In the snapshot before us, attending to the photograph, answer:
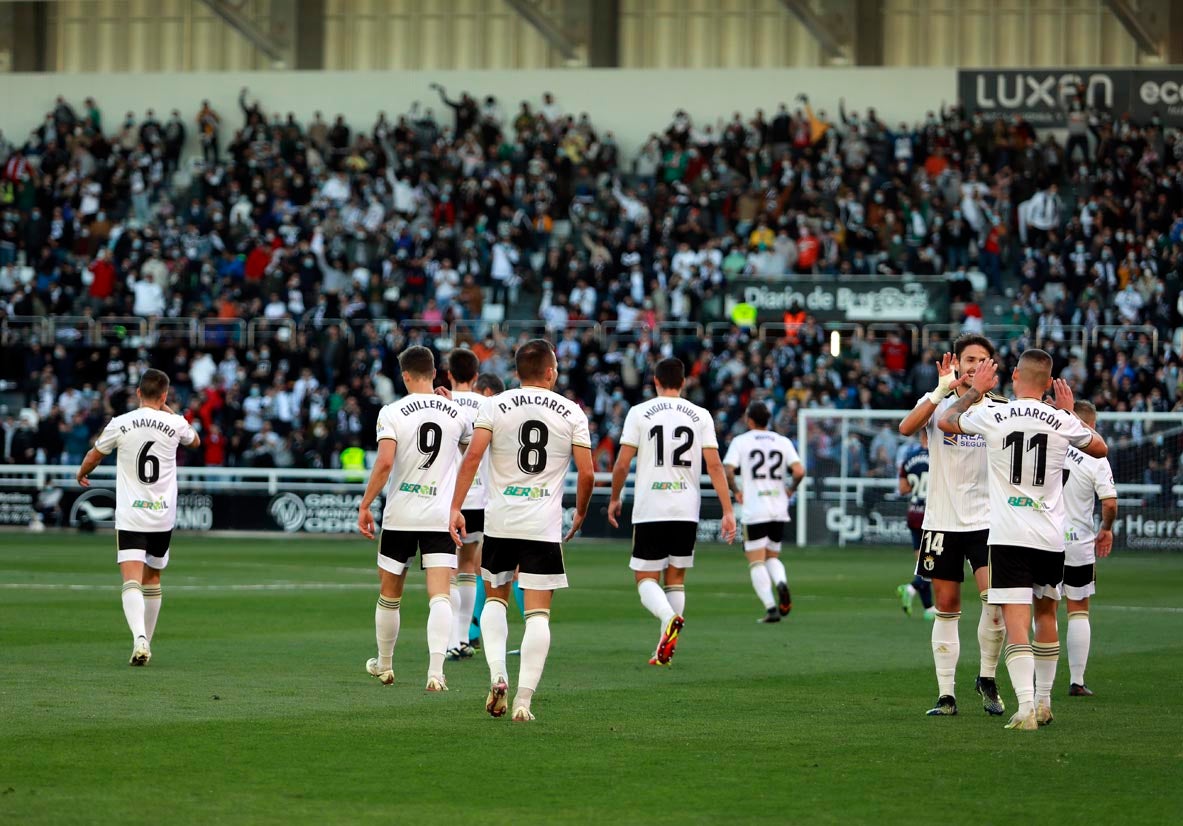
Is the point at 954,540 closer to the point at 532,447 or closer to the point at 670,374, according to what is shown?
the point at 532,447

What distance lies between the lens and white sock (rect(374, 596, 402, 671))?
12.1 m

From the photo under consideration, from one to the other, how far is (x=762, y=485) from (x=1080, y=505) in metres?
7.09

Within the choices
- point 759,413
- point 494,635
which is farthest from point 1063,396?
point 759,413

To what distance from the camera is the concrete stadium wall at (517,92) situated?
45781mm

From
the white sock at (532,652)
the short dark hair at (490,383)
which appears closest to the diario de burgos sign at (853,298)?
the short dark hair at (490,383)

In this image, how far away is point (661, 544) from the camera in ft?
48.4

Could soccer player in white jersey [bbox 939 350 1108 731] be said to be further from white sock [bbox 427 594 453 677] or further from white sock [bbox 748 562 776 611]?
white sock [bbox 748 562 776 611]

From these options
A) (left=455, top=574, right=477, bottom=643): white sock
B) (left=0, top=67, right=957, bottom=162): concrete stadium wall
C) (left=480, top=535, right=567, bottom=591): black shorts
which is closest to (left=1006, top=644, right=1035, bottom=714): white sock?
(left=480, top=535, right=567, bottom=591): black shorts

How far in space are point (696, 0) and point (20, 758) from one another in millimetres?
43097

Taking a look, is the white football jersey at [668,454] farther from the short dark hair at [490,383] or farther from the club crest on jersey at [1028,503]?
the club crest on jersey at [1028,503]

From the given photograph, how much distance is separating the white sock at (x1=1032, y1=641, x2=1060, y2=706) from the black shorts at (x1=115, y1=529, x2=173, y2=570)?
6.80 meters

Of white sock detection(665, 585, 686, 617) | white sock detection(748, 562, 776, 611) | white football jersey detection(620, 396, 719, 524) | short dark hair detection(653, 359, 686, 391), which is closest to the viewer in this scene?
short dark hair detection(653, 359, 686, 391)

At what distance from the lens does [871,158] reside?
43000mm

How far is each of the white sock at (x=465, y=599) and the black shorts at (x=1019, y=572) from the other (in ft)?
17.1
